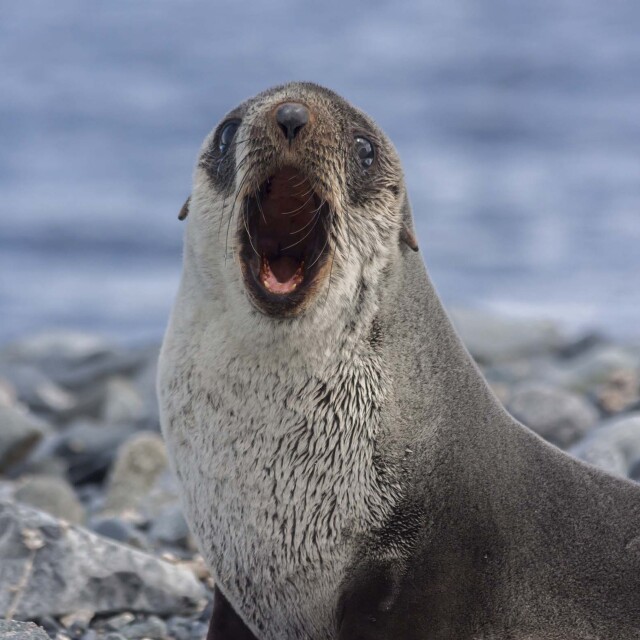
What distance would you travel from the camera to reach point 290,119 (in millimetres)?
4859

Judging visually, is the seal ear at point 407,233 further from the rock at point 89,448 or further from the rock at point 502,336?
the rock at point 502,336

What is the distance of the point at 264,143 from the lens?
16.1 feet

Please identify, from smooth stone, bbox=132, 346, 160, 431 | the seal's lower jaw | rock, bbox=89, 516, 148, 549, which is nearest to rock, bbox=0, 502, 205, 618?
rock, bbox=89, 516, 148, 549

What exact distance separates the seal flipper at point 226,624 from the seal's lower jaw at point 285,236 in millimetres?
1201

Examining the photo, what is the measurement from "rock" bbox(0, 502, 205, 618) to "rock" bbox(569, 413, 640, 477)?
91.8 inches

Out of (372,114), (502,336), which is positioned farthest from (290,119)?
(372,114)

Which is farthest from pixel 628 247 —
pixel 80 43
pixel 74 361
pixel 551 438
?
pixel 80 43

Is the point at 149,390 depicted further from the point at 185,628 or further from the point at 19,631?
the point at 19,631

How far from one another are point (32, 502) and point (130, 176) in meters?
19.6

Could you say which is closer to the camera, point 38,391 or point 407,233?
point 407,233

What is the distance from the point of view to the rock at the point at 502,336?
14.0m

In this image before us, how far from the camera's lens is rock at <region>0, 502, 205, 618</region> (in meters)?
5.76

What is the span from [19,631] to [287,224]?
70.4 inches

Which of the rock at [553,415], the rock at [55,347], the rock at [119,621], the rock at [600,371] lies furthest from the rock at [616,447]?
the rock at [55,347]
